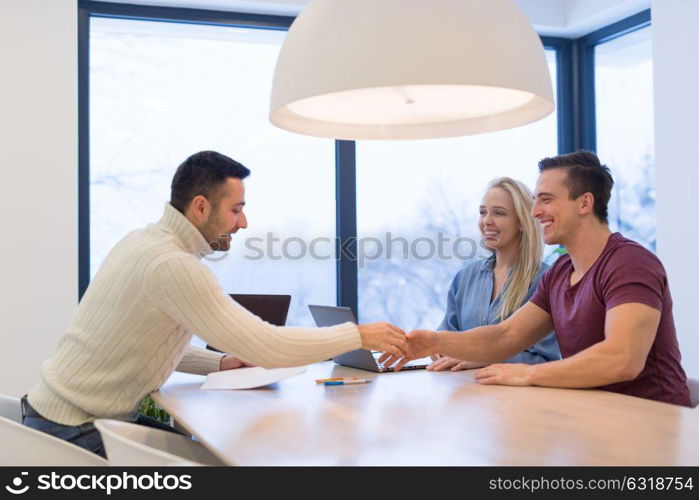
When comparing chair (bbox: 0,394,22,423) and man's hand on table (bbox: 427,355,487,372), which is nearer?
chair (bbox: 0,394,22,423)

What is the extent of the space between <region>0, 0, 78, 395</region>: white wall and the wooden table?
196cm

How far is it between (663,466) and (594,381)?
32.3 inches

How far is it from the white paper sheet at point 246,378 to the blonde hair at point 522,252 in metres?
0.99

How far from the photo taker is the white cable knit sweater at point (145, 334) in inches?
82.4

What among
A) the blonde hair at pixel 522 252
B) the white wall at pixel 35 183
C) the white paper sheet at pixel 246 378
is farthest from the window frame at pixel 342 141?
the white paper sheet at pixel 246 378

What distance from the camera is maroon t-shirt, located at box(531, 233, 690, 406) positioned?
2346 millimetres

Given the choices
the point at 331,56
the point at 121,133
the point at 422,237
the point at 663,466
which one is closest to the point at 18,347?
the point at 121,133

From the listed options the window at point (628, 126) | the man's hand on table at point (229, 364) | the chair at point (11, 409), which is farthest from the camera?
the window at point (628, 126)

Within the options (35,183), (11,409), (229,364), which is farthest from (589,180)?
(35,183)

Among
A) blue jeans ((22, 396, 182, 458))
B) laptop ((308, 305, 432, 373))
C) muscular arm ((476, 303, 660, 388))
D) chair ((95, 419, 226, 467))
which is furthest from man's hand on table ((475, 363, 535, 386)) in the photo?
blue jeans ((22, 396, 182, 458))

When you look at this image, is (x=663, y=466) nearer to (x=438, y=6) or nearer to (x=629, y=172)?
(x=438, y=6)

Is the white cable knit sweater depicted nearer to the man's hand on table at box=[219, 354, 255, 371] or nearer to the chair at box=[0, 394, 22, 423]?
the chair at box=[0, 394, 22, 423]

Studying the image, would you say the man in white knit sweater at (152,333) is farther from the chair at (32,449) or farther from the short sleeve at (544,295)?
the short sleeve at (544,295)

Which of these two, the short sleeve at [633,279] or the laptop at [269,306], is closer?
the short sleeve at [633,279]
